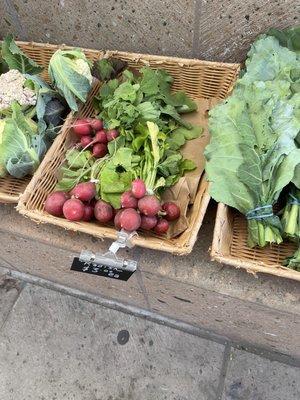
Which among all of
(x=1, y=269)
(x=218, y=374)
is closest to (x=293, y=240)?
(x=218, y=374)

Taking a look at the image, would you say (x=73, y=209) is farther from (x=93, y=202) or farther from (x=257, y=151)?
(x=257, y=151)

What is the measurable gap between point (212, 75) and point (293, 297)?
46.6 inches

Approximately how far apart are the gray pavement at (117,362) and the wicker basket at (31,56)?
848 mm

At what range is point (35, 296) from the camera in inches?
103

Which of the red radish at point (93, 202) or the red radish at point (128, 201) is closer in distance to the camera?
the red radish at point (128, 201)

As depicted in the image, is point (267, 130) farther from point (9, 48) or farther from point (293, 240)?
point (9, 48)

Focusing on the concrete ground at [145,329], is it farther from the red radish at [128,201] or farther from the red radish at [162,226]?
the red radish at [128,201]

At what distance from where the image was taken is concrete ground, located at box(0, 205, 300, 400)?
6.20ft

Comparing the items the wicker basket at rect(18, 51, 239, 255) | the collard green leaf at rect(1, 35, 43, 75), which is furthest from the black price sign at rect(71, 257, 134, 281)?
the collard green leaf at rect(1, 35, 43, 75)

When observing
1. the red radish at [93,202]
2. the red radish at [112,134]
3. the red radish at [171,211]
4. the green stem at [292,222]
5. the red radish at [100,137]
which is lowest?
the red radish at [93,202]

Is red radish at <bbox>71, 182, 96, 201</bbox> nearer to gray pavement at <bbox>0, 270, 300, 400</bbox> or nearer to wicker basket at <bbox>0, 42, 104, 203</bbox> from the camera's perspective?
wicker basket at <bbox>0, 42, 104, 203</bbox>

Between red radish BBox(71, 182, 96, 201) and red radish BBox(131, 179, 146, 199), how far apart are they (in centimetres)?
21

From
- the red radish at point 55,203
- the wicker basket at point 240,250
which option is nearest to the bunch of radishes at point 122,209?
the red radish at point 55,203

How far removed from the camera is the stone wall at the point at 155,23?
199 cm
